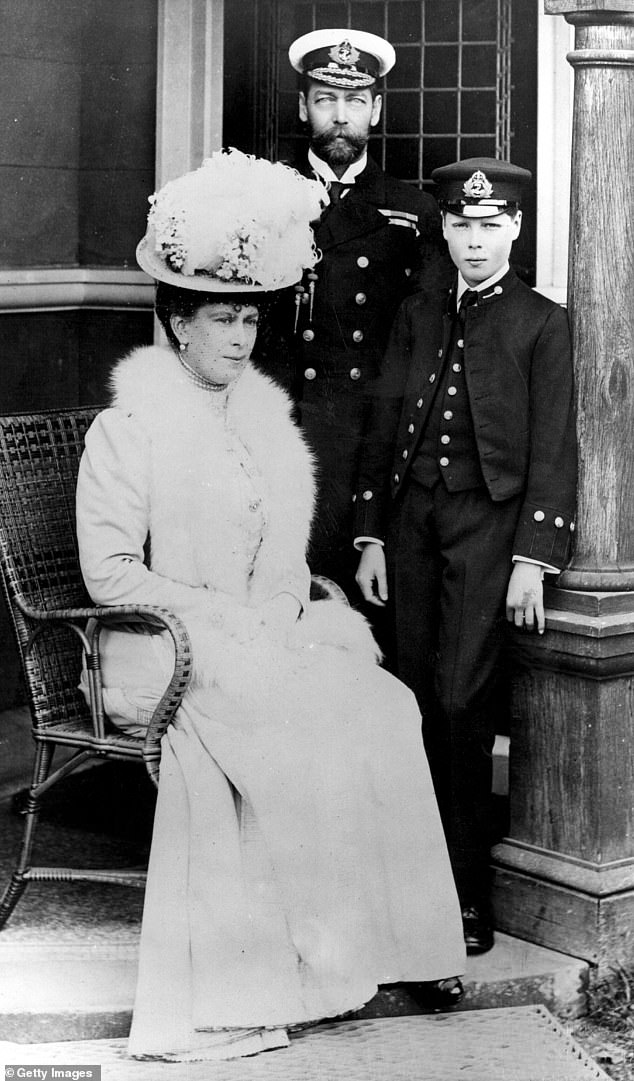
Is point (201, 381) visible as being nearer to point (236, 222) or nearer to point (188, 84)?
point (236, 222)

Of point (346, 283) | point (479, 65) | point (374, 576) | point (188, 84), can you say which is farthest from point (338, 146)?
point (374, 576)

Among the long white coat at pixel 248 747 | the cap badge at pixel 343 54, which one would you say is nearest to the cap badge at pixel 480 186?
the cap badge at pixel 343 54

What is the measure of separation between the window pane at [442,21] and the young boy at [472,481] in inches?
34.4

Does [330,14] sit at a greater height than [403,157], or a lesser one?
greater

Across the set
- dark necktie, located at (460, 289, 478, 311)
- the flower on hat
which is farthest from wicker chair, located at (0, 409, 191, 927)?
dark necktie, located at (460, 289, 478, 311)

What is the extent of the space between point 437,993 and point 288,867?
1.61 ft

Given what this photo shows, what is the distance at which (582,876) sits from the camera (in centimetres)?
340

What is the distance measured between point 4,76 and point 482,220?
1.67 m

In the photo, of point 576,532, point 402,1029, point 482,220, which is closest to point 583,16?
point 482,220

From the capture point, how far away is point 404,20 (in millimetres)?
3998

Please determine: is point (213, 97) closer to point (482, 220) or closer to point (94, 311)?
point (94, 311)

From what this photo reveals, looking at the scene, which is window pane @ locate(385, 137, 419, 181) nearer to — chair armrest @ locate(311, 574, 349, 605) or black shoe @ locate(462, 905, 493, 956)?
chair armrest @ locate(311, 574, 349, 605)

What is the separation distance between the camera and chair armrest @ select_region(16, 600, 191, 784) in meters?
3.10

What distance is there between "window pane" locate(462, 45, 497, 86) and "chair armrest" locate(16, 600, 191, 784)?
193 centimetres
